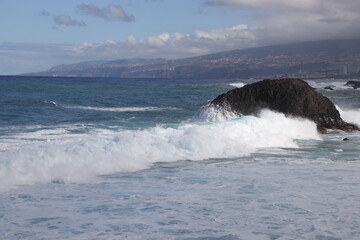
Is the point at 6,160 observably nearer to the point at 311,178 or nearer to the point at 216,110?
the point at 311,178

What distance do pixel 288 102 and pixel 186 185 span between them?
1119cm

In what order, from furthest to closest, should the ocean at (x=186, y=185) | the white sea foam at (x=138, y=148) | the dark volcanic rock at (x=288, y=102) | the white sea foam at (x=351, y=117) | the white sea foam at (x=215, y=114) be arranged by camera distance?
the white sea foam at (x=351, y=117)
the white sea foam at (x=215, y=114)
the dark volcanic rock at (x=288, y=102)
the white sea foam at (x=138, y=148)
the ocean at (x=186, y=185)

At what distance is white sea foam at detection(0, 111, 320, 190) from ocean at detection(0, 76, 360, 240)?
0.03 metres

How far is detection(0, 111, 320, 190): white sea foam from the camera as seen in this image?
10938 millimetres

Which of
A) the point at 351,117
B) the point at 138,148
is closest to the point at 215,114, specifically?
the point at 351,117

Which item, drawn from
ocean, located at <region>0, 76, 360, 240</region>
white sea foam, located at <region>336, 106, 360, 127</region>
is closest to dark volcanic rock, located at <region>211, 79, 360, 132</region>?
white sea foam, located at <region>336, 106, 360, 127</region>

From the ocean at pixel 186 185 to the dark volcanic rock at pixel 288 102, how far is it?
1692 millimetres

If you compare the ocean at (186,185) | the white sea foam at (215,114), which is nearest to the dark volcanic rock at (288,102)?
the white sea foam at (215,114)

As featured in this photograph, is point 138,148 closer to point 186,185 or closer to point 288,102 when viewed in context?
point 186,185

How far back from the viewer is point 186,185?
984 cm

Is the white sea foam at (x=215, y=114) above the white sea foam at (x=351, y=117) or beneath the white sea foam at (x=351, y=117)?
above

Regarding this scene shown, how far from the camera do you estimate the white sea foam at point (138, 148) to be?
35.9ft

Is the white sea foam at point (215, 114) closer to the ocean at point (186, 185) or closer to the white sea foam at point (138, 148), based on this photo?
the white sea foam at point (138, 148)

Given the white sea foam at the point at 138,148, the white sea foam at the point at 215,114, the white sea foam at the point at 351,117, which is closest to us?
the white sea foam at the point at 138,148
